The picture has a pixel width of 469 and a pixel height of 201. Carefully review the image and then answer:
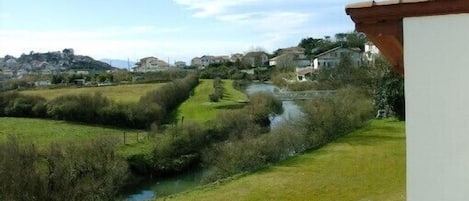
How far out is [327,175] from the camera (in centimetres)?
1700

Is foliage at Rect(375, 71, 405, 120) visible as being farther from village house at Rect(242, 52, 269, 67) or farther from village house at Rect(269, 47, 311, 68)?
village house at Rect(242, 52, 269, 67)

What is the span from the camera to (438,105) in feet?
→ 6.75

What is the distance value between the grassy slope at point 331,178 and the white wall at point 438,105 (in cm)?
993

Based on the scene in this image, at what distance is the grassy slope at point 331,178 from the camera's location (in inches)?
566

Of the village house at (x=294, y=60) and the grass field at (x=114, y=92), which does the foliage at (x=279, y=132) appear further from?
the village house at (x=294, y=60)

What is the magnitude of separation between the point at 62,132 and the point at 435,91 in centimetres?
2865

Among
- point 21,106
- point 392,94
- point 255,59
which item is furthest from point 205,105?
point 255,59

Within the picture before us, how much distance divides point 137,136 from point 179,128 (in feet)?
12.9

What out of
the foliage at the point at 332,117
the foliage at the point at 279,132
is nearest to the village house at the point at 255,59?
the foliage at the point at 279,132

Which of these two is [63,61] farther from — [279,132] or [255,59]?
[279,132]

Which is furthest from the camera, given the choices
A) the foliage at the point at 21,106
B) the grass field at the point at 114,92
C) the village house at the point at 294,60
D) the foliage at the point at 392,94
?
the village house at the point at 294,60

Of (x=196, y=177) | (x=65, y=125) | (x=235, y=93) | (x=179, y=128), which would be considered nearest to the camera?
(x=196, y=177)

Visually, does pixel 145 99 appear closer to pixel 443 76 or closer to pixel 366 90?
pixel 366 90

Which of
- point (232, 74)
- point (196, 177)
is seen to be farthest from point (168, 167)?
point (232, 74)
